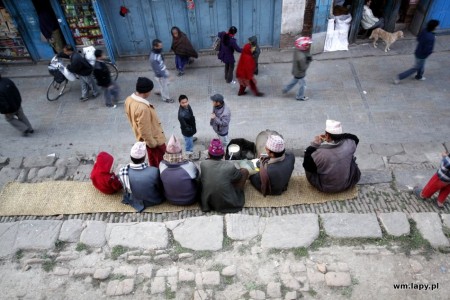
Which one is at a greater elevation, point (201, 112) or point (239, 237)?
point (239, 237)

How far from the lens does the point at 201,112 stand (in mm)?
7969

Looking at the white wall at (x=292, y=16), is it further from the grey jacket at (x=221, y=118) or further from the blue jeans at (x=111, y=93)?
the blue jeans at (x=111, y=93)

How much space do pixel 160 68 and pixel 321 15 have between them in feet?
14.8

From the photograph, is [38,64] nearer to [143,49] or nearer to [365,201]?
[143,49]

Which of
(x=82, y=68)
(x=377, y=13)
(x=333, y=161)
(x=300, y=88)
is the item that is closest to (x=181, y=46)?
(x=82, y=68)

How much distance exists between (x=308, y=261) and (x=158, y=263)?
1.97 m

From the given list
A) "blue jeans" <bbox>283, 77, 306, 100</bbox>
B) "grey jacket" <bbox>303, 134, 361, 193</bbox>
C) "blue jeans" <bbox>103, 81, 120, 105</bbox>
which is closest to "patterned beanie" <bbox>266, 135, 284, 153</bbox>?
"grey jacket" <bbox>303, 134, 361, 193</bbox>

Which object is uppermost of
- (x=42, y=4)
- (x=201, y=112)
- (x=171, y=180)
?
(x=42, y=4)

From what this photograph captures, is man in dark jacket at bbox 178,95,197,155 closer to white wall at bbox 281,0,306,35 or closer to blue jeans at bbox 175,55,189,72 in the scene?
blue jeans at bbox 175,55,189,72

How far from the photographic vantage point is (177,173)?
15.9 feet

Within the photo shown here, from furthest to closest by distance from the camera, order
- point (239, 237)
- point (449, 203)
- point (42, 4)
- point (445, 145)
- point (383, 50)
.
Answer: point (383, 50) → point (42, 4) → point (445, 145) → point (449, 203) → point (239, 237)

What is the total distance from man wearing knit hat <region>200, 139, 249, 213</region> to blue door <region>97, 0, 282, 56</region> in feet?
18.0

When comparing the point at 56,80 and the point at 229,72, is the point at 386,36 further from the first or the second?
the point at 56,80

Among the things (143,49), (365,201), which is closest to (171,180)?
(365,201)
